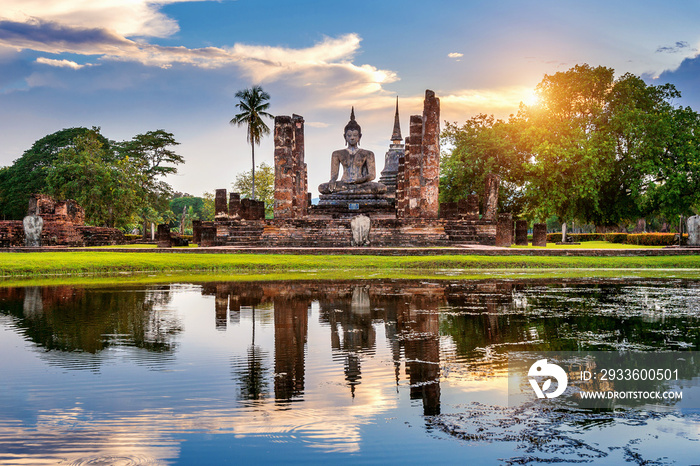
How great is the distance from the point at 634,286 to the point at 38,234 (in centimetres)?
2622

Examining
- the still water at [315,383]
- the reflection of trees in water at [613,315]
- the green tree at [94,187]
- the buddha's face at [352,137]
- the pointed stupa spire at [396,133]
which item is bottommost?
the still water at [315,383]

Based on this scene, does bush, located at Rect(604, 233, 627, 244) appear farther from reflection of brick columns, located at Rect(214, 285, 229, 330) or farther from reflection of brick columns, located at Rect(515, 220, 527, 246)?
reflection of brick columns, located at Rect(214, 285, 229, 330)

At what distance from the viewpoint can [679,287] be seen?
41.5ft

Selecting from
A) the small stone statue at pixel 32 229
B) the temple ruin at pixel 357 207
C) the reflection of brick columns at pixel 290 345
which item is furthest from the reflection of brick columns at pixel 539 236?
the small stone statue at pixel 32 229

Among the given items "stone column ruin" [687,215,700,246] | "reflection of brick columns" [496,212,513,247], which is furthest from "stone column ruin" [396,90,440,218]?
"stone column ruin" [687,215,700,246]

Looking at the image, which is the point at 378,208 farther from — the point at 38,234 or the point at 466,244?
the point at 38,234

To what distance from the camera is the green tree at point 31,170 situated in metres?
58.8

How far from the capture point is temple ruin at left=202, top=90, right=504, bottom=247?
90.2 feet

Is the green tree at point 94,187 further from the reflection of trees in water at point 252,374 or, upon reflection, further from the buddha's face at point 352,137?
the reflection of trees in water at point 252,374

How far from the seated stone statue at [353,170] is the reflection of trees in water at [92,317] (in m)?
23.8

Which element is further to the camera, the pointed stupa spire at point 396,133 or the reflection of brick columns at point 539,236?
the pointed stupa spire at point 396,133

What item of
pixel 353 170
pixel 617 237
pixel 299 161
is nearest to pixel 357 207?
pixel 353 170

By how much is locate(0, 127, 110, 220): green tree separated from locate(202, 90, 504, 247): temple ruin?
30.2 metres

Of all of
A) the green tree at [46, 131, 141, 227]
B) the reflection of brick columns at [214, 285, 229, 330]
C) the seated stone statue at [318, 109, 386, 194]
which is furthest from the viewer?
the green tree at [46, 131, 141, 227]
